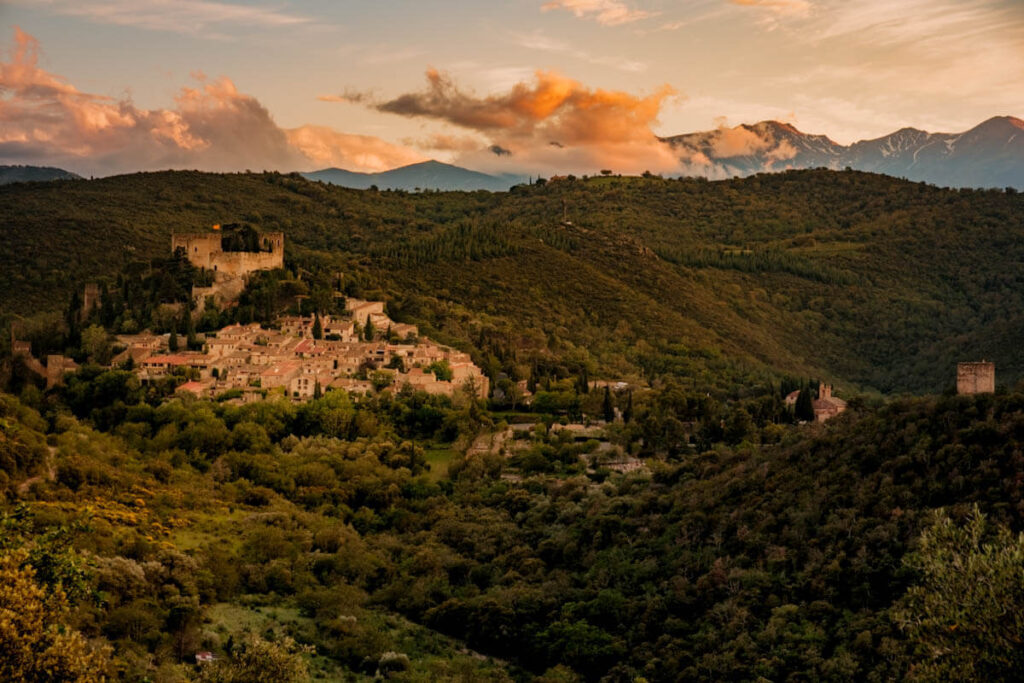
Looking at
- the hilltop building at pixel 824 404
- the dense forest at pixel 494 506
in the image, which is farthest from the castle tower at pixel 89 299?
the hilltop building at pixel 824 404

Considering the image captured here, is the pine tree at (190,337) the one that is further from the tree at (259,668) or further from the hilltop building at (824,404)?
the tree at (259,668)

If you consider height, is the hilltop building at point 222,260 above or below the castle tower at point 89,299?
above

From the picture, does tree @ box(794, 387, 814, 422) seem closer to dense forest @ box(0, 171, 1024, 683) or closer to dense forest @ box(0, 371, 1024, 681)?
dense forest @ box(0, 171, 1024, 683)

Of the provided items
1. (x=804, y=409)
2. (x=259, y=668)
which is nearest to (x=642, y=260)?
(x=804, y=409)

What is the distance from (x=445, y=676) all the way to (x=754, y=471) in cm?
1155

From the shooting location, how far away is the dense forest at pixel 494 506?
22.1 metres

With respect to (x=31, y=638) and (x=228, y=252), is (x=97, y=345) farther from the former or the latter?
(x=31, y=638)

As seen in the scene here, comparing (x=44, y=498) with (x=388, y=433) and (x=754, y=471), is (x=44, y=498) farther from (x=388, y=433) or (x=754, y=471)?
(x=754, y=471)

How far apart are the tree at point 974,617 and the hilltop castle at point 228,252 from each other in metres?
50.0

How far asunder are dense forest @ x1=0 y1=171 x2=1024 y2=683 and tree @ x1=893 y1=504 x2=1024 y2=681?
0.16ft

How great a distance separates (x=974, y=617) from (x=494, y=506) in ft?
85.2

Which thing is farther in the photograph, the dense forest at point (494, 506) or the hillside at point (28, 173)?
the hillside at point (28, 173)

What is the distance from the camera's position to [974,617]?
15969 mm

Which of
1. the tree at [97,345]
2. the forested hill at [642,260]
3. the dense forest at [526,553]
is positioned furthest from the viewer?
the forested hill at [642,260]
